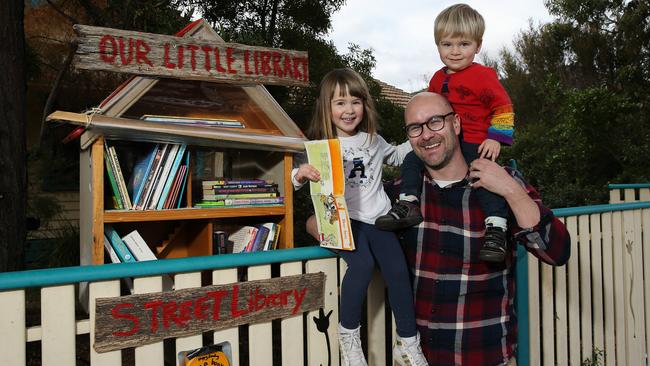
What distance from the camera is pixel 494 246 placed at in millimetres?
1968

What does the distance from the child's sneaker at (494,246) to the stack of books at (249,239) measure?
1455 mm

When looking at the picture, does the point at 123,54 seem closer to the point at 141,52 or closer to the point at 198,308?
the point at 141,52

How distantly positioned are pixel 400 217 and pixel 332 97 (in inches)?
29.2

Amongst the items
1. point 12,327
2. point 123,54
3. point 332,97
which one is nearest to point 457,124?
point 332,97

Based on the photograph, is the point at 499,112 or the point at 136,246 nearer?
the point at 499,112

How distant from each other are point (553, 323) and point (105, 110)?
2.95m

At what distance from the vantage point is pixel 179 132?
103 inches

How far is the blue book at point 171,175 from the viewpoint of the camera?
2.77 m

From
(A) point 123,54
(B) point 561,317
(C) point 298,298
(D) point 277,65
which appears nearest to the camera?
(C) point 298,298

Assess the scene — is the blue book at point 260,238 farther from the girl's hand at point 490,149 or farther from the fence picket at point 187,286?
the girl's hand at point 490,149

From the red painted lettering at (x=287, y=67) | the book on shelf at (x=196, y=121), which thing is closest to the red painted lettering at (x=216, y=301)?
the book on shelf at (x=196, y=121)

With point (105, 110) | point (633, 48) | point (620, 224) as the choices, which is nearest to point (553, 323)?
point (620, 224)

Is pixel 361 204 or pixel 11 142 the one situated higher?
pixel 11 142

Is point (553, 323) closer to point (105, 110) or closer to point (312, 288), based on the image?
point (312, 288)
